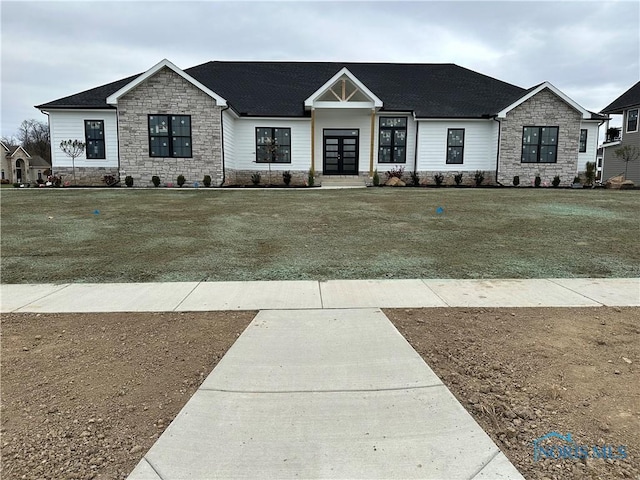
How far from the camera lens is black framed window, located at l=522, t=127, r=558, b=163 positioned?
23734mm

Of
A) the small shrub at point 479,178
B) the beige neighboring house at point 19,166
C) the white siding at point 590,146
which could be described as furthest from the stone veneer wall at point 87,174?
the beige neighboring house at point 19,166

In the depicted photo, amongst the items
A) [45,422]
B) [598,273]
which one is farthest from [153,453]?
[598,273]

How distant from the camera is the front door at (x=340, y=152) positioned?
24734mm

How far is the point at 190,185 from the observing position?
2181 centimetres

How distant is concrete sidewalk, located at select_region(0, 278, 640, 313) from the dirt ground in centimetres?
29

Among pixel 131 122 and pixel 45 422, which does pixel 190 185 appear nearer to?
pixel 131 122

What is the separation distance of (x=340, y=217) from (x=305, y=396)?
8.57 metres

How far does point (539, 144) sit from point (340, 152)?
1083cm

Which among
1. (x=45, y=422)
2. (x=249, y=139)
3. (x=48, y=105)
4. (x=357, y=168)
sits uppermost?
(x=48, y=105)

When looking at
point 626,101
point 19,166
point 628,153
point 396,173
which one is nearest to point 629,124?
point 626,101

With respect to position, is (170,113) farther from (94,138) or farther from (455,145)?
(455,145)

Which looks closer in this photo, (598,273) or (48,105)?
(598,273)

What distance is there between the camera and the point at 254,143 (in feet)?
78.5

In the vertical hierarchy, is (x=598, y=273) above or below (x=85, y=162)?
below
